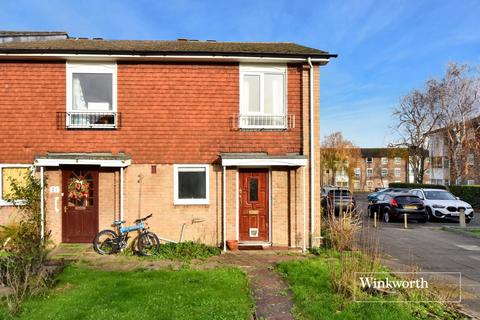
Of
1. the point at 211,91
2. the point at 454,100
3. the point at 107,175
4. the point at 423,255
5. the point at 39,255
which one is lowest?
the point at 423,255

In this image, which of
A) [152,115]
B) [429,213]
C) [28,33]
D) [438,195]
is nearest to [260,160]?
[152,115]

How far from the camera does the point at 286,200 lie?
32.9 ft

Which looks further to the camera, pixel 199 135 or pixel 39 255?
pixel 199 135

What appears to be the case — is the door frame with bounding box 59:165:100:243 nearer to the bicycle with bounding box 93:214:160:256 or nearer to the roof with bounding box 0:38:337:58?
the bicycle with bounding box 93:214:160:256

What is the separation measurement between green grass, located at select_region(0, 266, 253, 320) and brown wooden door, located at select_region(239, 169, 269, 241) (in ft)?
8.70

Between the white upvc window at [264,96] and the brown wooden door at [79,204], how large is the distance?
4878 mm

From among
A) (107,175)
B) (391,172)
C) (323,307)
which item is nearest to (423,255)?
(323,307)

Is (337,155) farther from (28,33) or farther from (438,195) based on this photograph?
(28,33)

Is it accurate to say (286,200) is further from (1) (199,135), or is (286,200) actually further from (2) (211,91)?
(2) (211,91)

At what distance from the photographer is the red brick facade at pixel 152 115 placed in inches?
381

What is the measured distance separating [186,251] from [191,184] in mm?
1985

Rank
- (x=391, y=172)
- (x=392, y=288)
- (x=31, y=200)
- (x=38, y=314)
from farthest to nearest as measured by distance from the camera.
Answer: (x=391, y=172)
(x=31, y=200)
(x=392, y=288)
(x=38, y=314)

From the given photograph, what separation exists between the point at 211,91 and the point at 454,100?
1357 inches

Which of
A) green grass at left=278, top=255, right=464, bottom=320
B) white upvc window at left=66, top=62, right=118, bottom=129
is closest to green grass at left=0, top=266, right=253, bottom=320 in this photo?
green grass at left=278, top=255, right=464, bottom=320
